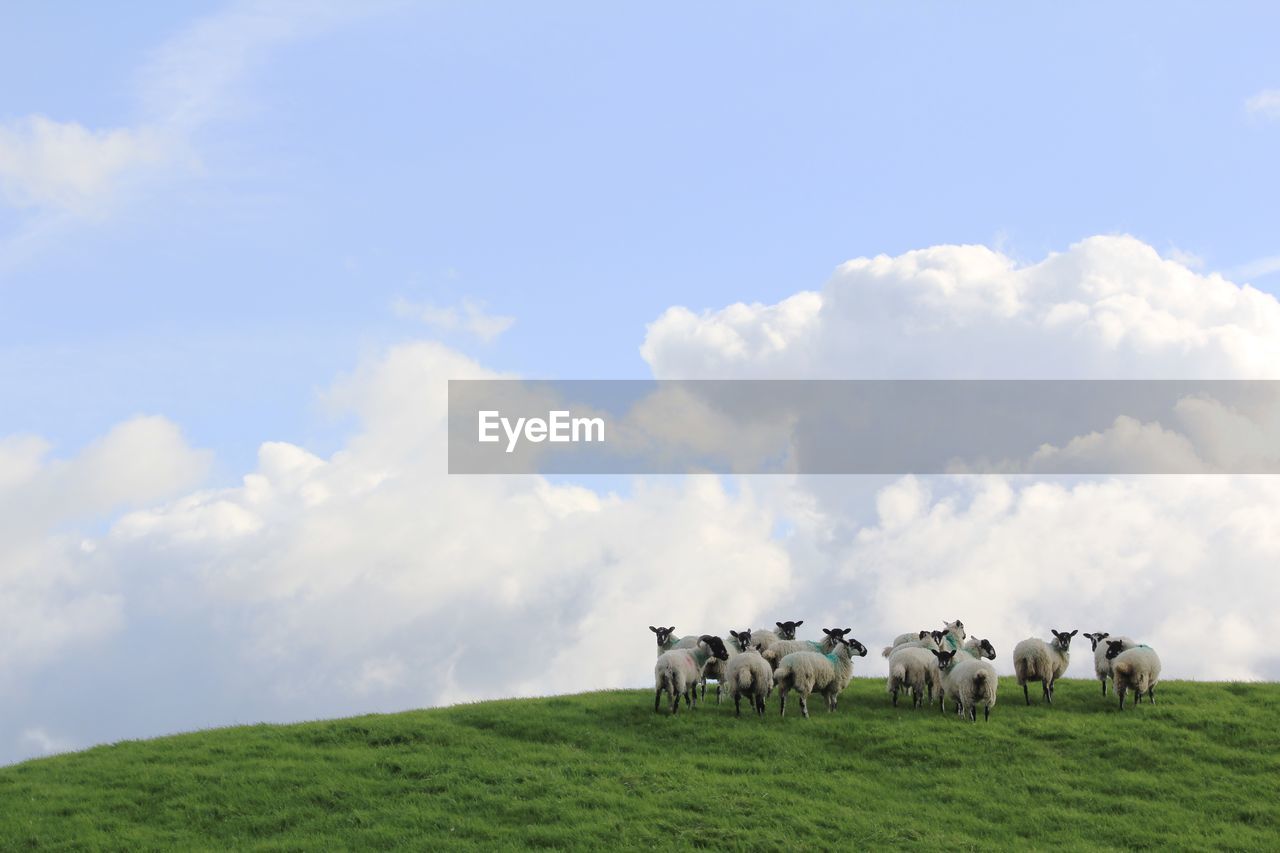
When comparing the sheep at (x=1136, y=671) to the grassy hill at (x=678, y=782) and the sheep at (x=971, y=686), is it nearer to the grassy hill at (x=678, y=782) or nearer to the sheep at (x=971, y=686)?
the grassy hill at (x=678, y=782)

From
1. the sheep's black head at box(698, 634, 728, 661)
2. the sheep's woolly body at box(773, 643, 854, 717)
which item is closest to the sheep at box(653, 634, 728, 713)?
the sheep's black head at box(698, 634, 728, 661)

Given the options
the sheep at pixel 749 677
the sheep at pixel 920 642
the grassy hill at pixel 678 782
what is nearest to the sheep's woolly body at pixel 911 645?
the sheep at pixel 920 642

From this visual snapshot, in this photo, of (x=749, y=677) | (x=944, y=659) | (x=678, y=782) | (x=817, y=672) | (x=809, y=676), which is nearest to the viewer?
(x=678, y=782)

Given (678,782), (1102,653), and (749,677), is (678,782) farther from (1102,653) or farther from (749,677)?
(1102,653)

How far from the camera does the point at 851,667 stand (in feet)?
115

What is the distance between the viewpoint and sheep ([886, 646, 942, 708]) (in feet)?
113

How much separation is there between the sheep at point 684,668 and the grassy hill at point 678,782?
3.03 ft

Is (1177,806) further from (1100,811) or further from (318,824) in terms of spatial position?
(318,824)

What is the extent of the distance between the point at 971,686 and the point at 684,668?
825 centimetres

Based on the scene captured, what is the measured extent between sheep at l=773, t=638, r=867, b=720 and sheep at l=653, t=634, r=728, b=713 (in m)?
1.93

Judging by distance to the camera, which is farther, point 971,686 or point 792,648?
point 792,648

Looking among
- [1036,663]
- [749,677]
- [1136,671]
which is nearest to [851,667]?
[749,677]

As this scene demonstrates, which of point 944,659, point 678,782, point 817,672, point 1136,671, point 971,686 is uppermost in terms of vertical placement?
point 944,659

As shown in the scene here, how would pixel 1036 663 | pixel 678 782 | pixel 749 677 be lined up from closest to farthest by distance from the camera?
pixel 678 782, pixel 749 677, pixel 1036 663
